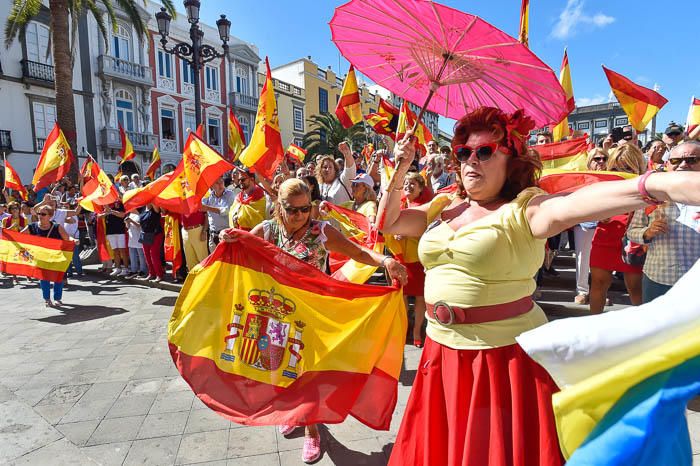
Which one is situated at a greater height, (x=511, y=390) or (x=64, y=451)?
(x=511, y=390)

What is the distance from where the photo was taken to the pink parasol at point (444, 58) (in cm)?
206

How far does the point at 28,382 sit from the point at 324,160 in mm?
4874

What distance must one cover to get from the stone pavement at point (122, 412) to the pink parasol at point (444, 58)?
2491 mm

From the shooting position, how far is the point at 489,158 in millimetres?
1932

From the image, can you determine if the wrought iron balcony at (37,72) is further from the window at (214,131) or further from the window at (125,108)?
the window at (214,131)

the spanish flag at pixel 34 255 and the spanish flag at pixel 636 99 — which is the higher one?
the spanish flag at pixel 636 99

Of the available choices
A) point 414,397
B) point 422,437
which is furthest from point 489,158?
point 422,437

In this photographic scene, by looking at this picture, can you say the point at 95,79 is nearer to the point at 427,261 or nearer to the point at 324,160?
the point at 324,160

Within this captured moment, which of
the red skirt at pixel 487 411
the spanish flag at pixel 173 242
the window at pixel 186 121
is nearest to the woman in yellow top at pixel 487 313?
the red skirt at pixel 487 411

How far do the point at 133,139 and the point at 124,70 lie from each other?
Result: 4.37 meters

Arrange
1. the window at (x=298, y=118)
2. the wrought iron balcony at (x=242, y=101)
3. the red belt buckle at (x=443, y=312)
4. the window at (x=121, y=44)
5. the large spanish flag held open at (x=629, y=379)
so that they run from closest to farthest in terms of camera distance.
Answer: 1. the large spanish flag held open at (x=629, y=379)
2. the red belt buckle at (x=443, y=312)
3. the window at (x=121, y=44)
4. the wrought iron balcony at (x=242, y=101)
5. the window at (x=298, y=118)

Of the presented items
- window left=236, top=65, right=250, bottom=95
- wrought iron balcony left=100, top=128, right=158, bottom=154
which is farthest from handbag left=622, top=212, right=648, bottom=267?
window left=236, top=65, right=250, bottom=95

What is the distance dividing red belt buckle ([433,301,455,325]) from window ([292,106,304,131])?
135 ft

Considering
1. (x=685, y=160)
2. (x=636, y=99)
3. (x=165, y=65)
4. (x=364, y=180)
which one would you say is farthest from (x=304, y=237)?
(x=165, y=65)
